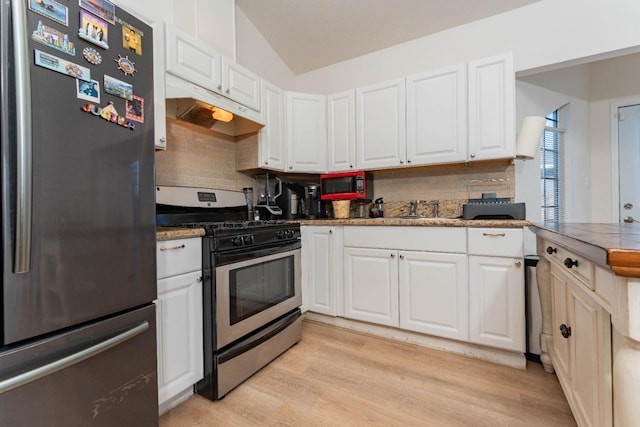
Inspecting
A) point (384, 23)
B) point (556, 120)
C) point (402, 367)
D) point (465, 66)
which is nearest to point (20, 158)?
point (402, 367)

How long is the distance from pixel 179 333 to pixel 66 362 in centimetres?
58

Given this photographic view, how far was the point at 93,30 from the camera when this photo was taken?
95 centimetres

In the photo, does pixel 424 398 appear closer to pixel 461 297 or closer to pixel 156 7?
pixel 461 297

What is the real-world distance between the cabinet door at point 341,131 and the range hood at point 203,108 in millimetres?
731

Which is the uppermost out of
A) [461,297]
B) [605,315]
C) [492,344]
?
[605,315]

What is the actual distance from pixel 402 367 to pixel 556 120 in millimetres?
3443

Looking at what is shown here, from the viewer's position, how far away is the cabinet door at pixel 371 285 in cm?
221

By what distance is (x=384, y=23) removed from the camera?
8.84 feet

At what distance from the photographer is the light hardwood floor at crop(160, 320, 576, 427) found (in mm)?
1386

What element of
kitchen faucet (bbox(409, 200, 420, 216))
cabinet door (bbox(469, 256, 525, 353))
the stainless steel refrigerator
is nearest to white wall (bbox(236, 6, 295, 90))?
the stainless steel refrigerator

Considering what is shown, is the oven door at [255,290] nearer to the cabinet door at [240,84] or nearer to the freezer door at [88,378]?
the freezer door at [88,378]

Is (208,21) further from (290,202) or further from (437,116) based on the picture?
(437,116)

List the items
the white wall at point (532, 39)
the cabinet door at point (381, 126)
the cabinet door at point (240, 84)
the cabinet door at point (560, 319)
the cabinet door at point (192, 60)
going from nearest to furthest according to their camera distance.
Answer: the cabinet door at point (560, 319) < the cabinet door at point (192, 60) < the white wall at point (532, 39) < the cabinet door at point (240, 84) < the cabinet door at point (381, 126)

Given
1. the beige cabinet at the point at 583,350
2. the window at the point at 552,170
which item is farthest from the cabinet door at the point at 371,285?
the window at the point at 552,170
